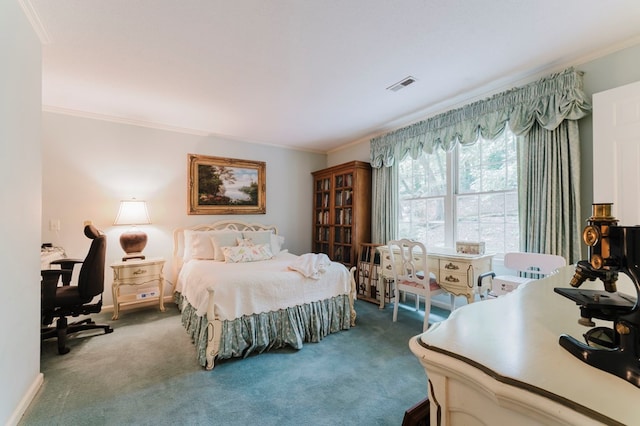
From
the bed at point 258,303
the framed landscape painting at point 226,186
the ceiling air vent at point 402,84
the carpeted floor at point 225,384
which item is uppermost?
the ceiling air vent at point 402,84

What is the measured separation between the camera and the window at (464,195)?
2857 mm

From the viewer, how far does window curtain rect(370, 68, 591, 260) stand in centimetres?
229

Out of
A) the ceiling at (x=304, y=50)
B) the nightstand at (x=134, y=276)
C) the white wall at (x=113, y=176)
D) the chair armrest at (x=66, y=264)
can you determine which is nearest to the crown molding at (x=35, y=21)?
the ceiling at (x=304, y=50)

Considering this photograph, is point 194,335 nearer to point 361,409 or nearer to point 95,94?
point 361,409

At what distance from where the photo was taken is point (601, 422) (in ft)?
1.31

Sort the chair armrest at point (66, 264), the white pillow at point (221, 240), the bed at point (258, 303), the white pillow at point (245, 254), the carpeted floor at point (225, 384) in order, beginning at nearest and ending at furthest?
1. the carpeted floor at point (225, 384)
2. the bed at point (258, 303)
3. the chair armrest at point (66, 264)
4. the white pillow at point (245, 254)
5. the white pillow at point (221, 240)

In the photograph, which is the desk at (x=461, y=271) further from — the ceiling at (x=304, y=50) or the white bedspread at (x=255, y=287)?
the ceiling at (x=304, y=50)

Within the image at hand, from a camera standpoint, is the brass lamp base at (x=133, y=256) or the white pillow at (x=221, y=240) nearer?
the brass lamp base at (x=133, y=256)

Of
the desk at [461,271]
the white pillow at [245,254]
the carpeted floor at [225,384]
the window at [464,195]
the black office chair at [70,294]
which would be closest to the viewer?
the carpeted floor at [225,384]

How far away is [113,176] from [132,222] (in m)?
0.67

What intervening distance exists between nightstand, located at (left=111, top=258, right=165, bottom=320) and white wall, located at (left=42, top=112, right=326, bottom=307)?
15.5 inches

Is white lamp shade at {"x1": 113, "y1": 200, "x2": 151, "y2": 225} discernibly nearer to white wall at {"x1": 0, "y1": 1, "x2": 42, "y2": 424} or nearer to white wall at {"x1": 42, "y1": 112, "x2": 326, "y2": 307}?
white wall at {"x1": 42, "y1": 112, "x2": 326, "y2": 307}

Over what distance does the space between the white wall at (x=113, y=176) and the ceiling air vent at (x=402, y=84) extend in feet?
8.46

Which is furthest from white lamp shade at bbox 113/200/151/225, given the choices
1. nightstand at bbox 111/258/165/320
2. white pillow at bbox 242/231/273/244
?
white pillow at bbox 242/231/273/244
